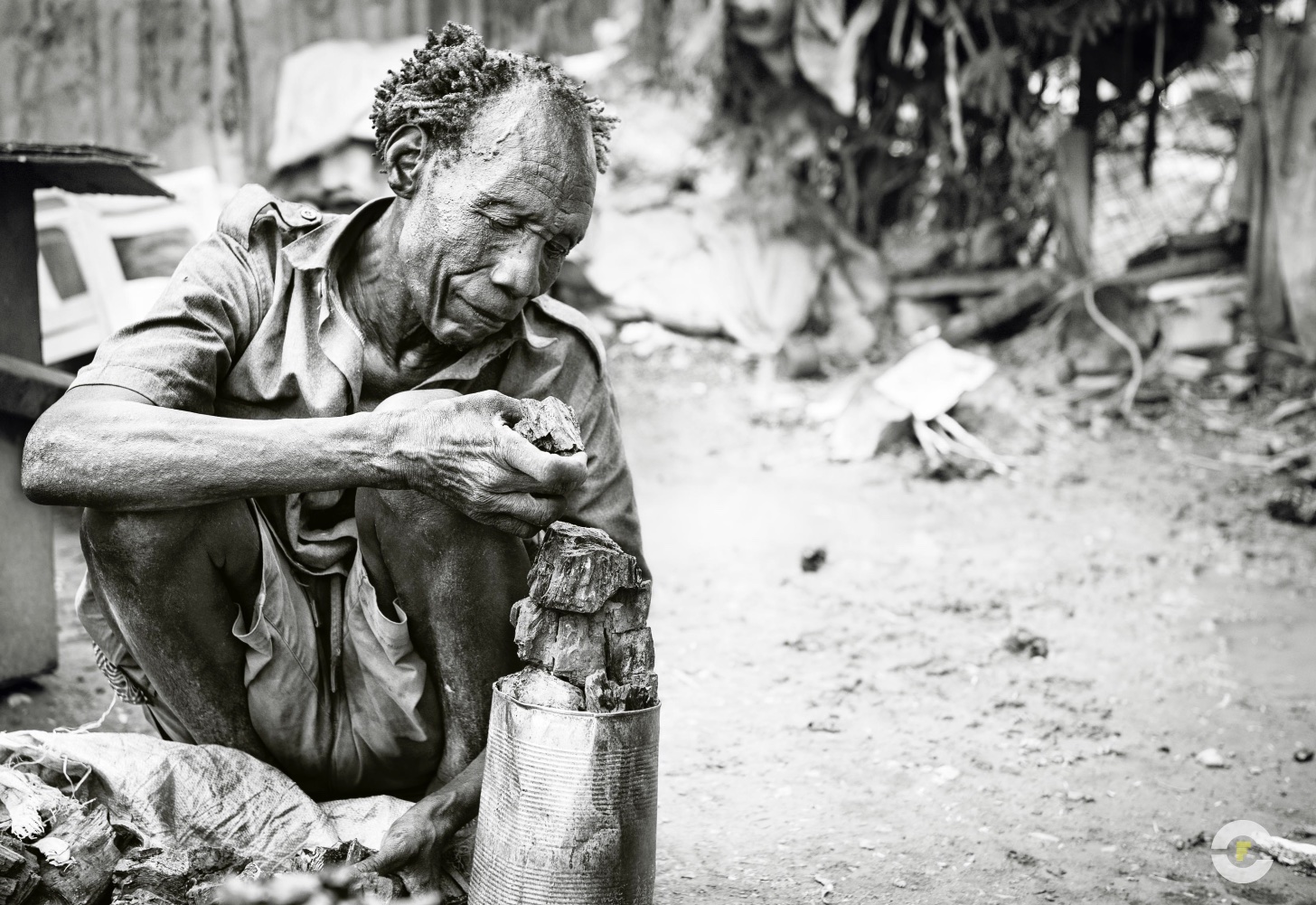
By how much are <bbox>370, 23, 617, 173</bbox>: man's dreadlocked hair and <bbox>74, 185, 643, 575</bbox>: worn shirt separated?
0.71 feet

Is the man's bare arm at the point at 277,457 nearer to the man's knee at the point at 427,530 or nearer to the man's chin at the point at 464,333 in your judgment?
the man's knee at the point at 427,530

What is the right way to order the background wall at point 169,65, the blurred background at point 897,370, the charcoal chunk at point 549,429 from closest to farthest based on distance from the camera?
the charcoal chunk at point 549,429 → the blurred background at point 897,370 → the background wall at point 169,65

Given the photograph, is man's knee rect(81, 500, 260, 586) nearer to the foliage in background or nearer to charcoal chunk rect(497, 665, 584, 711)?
charcoal chunk rect(497, 665, 584, 711)

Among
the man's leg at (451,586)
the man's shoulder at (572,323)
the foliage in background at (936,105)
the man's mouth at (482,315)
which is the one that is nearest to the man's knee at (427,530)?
the man's leg at (451,586)

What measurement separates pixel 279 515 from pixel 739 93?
548 centimetres

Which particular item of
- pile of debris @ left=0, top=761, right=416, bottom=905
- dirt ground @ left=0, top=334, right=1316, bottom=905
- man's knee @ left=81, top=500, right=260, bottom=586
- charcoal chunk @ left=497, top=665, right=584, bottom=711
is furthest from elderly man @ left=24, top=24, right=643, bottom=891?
dirt ground @ left=0, top=334, right=1316, bottom=905

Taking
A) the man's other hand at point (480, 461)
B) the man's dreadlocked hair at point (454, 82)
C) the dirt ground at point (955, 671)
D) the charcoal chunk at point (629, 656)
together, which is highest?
the man's dreadlocked hair at point (454, 82)

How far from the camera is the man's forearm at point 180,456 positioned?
78.4 inches

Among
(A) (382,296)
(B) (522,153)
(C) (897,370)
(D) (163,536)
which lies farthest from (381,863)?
(C) (897,370)

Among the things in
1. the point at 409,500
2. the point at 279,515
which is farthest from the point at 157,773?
the point at 409,500

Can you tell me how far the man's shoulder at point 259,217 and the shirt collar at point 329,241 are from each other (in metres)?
0.03

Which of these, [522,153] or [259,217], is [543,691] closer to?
[522,153]

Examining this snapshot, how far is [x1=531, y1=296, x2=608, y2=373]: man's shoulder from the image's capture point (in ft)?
8.10

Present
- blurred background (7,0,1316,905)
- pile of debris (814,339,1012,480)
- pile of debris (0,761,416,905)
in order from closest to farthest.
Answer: pile of debris (0,761,416,905)
blurred background (7,0,1316,905)
pile of debris (814,339,1012,480)
